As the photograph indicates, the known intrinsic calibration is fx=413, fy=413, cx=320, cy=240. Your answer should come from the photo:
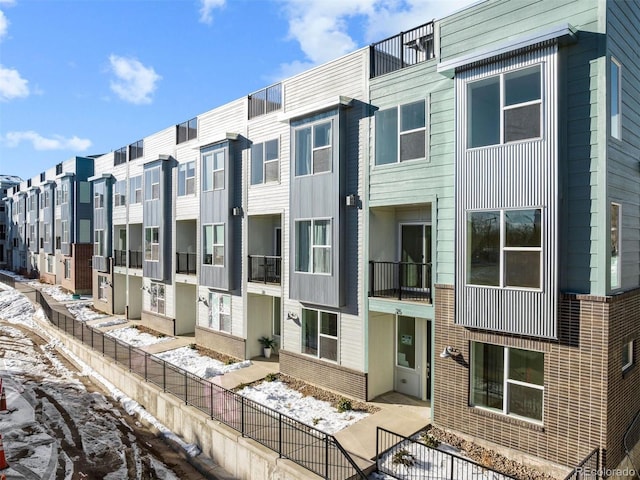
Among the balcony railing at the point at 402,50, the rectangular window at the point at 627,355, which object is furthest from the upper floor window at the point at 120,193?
the rectangular window at the point at 627,355

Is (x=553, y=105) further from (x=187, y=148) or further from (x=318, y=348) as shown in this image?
(x=187, y=148)

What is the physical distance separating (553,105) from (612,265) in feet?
12.1

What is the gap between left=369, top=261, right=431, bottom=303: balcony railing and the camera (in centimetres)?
1231

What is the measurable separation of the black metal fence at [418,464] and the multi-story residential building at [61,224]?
34.0m

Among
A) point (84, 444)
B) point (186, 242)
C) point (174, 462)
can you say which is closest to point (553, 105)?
point (174, 462)

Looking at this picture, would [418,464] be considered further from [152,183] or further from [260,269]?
[152,183]

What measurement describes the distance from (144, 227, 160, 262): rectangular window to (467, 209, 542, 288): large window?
1752 cm

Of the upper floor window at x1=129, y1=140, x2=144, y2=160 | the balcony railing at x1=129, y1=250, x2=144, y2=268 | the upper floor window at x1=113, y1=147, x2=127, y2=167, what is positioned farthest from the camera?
the upper floor window at x1=113, y1=147, x2=127, y2=167

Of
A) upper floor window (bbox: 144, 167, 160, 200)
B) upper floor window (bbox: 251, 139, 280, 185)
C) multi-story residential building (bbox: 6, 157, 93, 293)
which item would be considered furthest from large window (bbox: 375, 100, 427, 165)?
multi-story residential building (bbox: 6, 157, 93, 293)

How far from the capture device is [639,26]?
386 inches

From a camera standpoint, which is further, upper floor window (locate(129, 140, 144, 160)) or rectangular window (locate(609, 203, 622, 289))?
upper floor window (locate(129, 140, 144, 160))

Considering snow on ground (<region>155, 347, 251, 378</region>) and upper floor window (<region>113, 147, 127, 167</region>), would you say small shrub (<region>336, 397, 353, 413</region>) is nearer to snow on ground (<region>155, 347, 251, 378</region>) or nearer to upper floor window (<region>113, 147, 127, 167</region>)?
snow on ground (<region>155, 347, 251, 378</region>)

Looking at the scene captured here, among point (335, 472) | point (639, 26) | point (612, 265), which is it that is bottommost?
point (335, 472)

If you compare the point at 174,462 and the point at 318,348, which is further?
the point at 318,348
